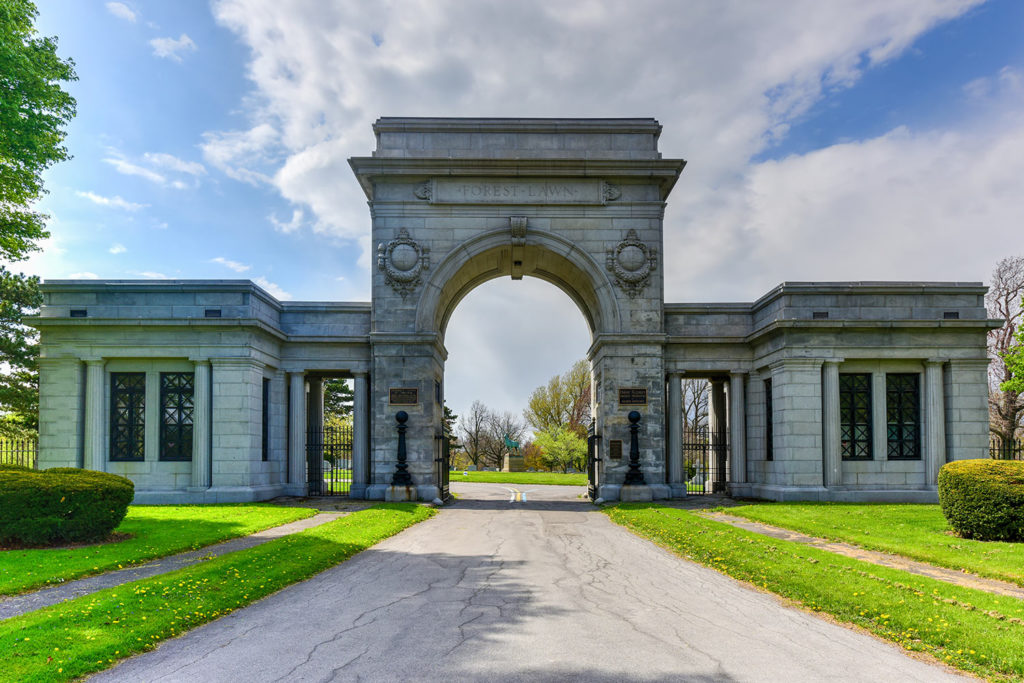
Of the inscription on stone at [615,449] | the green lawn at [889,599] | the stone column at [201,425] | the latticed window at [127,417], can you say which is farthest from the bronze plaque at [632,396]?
the latticed window at [127,417]

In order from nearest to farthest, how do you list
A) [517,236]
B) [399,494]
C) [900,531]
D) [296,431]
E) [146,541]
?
[146,541] < [900,531] < [399,494] < [517,236] < [296,431]

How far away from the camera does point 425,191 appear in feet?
77.9

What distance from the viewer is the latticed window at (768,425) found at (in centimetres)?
2291

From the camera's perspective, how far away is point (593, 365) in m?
26.2

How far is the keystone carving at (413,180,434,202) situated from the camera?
23.8 meters

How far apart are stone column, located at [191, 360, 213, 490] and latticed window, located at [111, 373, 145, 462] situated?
190 centimetres

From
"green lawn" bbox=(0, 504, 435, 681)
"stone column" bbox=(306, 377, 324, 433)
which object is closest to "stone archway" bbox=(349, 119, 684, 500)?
"stone column" bbox=(306, 377, 324, 433)

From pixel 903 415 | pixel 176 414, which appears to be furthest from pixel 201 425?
pixel 903 415

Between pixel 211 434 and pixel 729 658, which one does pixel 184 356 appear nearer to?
pixel 211 434

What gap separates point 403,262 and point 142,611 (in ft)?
55.8

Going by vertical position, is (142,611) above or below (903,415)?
below

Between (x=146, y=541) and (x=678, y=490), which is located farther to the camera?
(x=678, y=490)

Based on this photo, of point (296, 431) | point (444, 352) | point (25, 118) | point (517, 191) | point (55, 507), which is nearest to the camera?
point (55, 507)

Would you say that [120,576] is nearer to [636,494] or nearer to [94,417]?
[94,417]
